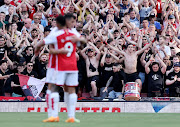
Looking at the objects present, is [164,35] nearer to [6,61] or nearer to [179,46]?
[179,46]

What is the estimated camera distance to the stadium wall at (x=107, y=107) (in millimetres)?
13086

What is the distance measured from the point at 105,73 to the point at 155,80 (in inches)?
69.0

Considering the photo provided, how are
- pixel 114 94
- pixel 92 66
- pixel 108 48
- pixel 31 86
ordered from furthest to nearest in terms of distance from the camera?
pixel 108 48, pixel 92 66, pixel 114 94, pixel 31 86

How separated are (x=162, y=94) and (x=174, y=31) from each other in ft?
11.7

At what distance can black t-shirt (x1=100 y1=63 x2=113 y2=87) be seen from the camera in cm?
1591

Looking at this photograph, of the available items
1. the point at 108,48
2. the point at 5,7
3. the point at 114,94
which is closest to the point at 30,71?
the point at 108,48

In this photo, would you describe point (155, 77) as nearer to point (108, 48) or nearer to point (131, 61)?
point (131, 61)

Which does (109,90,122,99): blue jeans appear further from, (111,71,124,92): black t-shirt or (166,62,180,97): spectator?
(166,62,180,97): spectator

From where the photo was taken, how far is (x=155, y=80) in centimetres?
1545

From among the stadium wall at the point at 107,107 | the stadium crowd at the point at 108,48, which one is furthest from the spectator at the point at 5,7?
the stadium wall at the point at 107,107

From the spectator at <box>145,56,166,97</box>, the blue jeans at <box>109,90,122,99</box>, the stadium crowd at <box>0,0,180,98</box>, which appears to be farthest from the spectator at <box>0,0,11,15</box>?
the spectator at <box>145,56,166,97</box>

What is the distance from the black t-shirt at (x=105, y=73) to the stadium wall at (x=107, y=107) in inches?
101

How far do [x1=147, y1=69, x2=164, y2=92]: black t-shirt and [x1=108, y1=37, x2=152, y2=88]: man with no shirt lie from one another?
41cm

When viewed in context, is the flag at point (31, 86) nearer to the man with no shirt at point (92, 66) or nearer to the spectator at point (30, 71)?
the spectator at point (30, 71)
